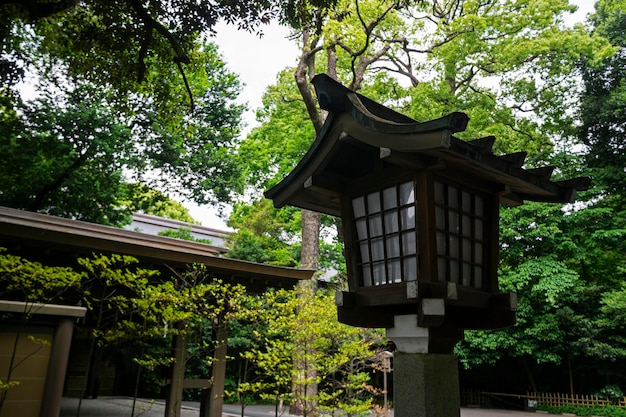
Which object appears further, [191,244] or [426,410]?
[191,244]

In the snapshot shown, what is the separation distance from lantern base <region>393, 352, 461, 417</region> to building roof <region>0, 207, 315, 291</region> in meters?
5.19

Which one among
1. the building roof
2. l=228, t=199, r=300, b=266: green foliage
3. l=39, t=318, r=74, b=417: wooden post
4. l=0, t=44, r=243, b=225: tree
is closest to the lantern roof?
the building roof

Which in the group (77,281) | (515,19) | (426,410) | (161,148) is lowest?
(426,410)

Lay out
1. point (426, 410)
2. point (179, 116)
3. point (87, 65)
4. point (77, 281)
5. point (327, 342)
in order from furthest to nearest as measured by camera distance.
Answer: point (179, 116) < point (327, 342) < point (87, 65) < point (77, 281) < point (426, 410)


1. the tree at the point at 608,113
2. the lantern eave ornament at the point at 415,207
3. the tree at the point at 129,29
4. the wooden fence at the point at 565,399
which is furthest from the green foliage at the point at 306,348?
the tree at the point at 608,113

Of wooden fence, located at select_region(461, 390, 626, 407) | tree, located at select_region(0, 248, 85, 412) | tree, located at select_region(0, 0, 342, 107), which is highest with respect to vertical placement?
tree, located at select_region(0, 0, 342, 107)

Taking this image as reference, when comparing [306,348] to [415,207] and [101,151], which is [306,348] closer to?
[415,207]

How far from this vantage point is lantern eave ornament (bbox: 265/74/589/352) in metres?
3.28

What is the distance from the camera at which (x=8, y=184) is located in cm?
1154

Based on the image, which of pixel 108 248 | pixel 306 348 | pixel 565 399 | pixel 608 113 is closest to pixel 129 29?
pixel 108 248

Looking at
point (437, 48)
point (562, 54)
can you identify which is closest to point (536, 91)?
point (562, 54)

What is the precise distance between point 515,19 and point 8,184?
1631cm

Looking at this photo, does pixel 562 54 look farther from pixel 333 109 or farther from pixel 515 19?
pixel 333 109

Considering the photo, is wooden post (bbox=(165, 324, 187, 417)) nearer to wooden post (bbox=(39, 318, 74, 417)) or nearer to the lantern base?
wooden post (bbox=(39, 318, 74, 417))
